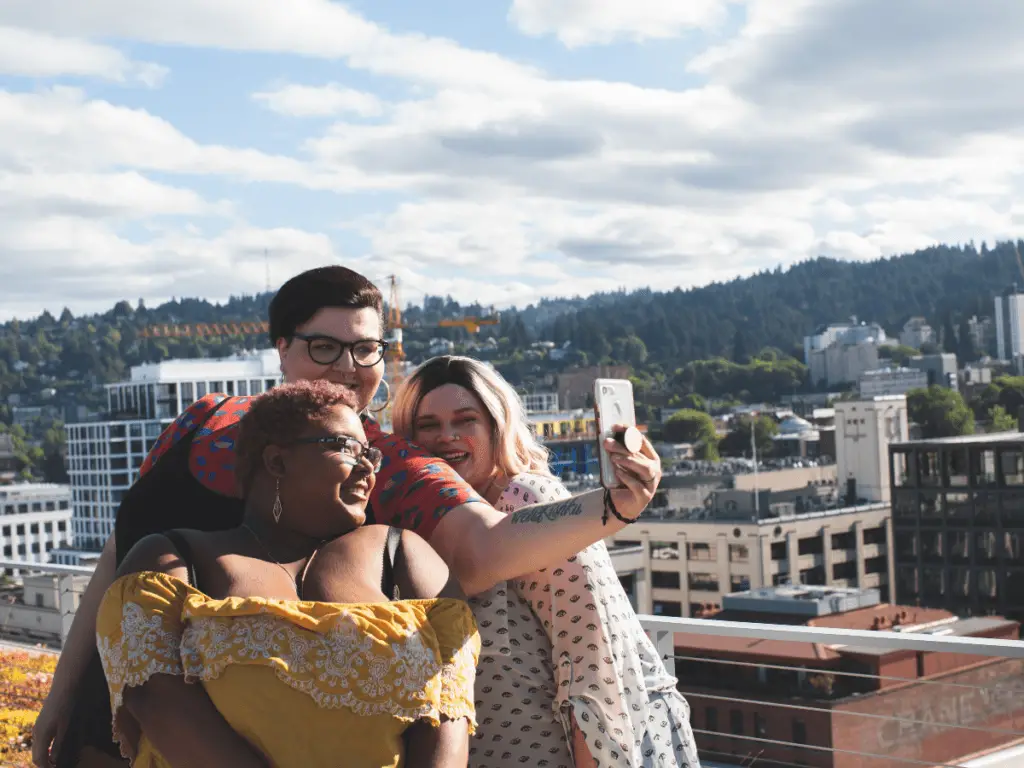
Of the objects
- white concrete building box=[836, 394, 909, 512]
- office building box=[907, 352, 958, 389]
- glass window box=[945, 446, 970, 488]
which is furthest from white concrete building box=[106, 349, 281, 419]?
office building box=[907, 352, 958, 389]

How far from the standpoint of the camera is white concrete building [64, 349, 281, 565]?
250 feet

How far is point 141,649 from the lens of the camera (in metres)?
1.40

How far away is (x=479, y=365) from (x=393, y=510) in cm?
27

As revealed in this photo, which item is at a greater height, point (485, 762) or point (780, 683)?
point (485, 762)

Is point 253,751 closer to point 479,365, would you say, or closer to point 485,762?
point 485,762

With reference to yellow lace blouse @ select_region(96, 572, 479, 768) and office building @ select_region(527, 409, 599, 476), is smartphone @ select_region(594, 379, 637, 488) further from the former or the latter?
office building @ select_region(527, 409, 599, 476)

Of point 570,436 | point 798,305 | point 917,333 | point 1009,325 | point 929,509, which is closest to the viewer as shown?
point 929,509

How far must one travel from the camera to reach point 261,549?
58.1 inches

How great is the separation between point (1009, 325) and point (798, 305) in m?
41.2

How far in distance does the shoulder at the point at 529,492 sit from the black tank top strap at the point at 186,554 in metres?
0.45

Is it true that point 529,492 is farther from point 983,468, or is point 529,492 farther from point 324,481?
point 983,468

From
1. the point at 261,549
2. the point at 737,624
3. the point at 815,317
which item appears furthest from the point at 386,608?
the point at 815,317

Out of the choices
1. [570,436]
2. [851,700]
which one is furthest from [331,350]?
[570,436]

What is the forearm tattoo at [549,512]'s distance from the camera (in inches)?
62.5
